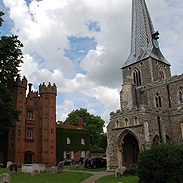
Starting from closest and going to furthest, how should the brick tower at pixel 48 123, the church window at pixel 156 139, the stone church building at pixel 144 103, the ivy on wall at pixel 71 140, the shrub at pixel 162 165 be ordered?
the shrub at pixel 162 165
the church window at pixel 156 139
the stone church building at pixel 144 103
the brick tower at pixel 48 123
the ivy on wall at pixel 71 140

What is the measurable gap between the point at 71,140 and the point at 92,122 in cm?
1785

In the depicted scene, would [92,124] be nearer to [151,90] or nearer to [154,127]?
[151,90]

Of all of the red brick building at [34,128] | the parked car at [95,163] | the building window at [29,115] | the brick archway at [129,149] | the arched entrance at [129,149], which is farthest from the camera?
the building window at [29,115]

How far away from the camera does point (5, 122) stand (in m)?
28.3

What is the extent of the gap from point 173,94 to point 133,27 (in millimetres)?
25769

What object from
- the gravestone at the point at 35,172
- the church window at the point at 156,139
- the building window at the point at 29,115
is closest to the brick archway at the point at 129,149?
the church window at the point at 156,139

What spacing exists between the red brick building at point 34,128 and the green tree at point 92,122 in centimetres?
2215

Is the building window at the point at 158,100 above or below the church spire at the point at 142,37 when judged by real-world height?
below

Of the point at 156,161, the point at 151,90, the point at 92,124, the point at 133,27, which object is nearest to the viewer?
the point at 156,161

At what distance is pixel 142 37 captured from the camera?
5288cm

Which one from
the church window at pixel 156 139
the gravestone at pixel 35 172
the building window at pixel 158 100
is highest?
the building window at pixel 158 100

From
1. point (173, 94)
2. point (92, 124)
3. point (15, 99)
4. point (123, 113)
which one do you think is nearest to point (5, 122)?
point (15, 99)

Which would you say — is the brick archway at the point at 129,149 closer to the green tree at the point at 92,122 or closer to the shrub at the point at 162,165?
the shrub at the point at 162,165

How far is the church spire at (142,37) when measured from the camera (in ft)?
165
